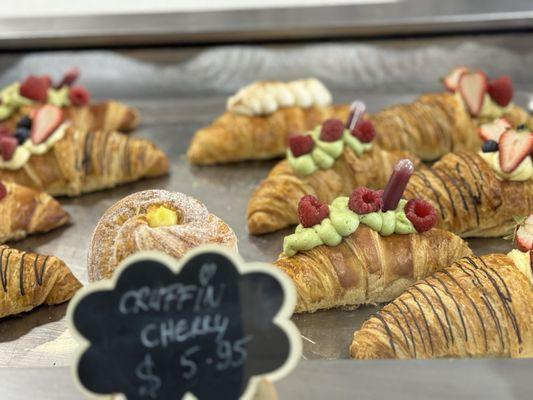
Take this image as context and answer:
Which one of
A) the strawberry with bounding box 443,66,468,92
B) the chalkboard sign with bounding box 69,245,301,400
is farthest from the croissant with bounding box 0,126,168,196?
the chalkboard sign with bounding box 69,245,301,400

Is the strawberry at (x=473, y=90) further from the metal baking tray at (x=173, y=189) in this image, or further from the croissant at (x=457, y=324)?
the croissant at (x=457, y=324)

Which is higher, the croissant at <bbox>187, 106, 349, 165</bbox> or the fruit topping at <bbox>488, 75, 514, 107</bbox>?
the fruit topping at <bbox>488, 75, 514, 107</bbox>

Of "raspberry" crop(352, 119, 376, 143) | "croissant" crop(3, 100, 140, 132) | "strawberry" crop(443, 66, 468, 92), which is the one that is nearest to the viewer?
"raspberry" crop(352, 119, 376, 143)

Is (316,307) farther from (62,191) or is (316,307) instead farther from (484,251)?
(62,191)

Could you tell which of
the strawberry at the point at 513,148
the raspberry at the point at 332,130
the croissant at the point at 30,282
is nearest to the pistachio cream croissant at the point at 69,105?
the raspberry at the point at 332,130

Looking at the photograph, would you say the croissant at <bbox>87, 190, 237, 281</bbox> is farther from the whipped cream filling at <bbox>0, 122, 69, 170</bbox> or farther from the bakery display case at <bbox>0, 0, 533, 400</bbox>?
the whipped cream filling at <bbox>0, 122, 69, 170</bbox>

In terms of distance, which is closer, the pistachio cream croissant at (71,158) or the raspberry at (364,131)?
the raspberry at (364,131)

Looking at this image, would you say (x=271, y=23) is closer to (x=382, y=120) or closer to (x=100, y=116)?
(x=382, y=120)
